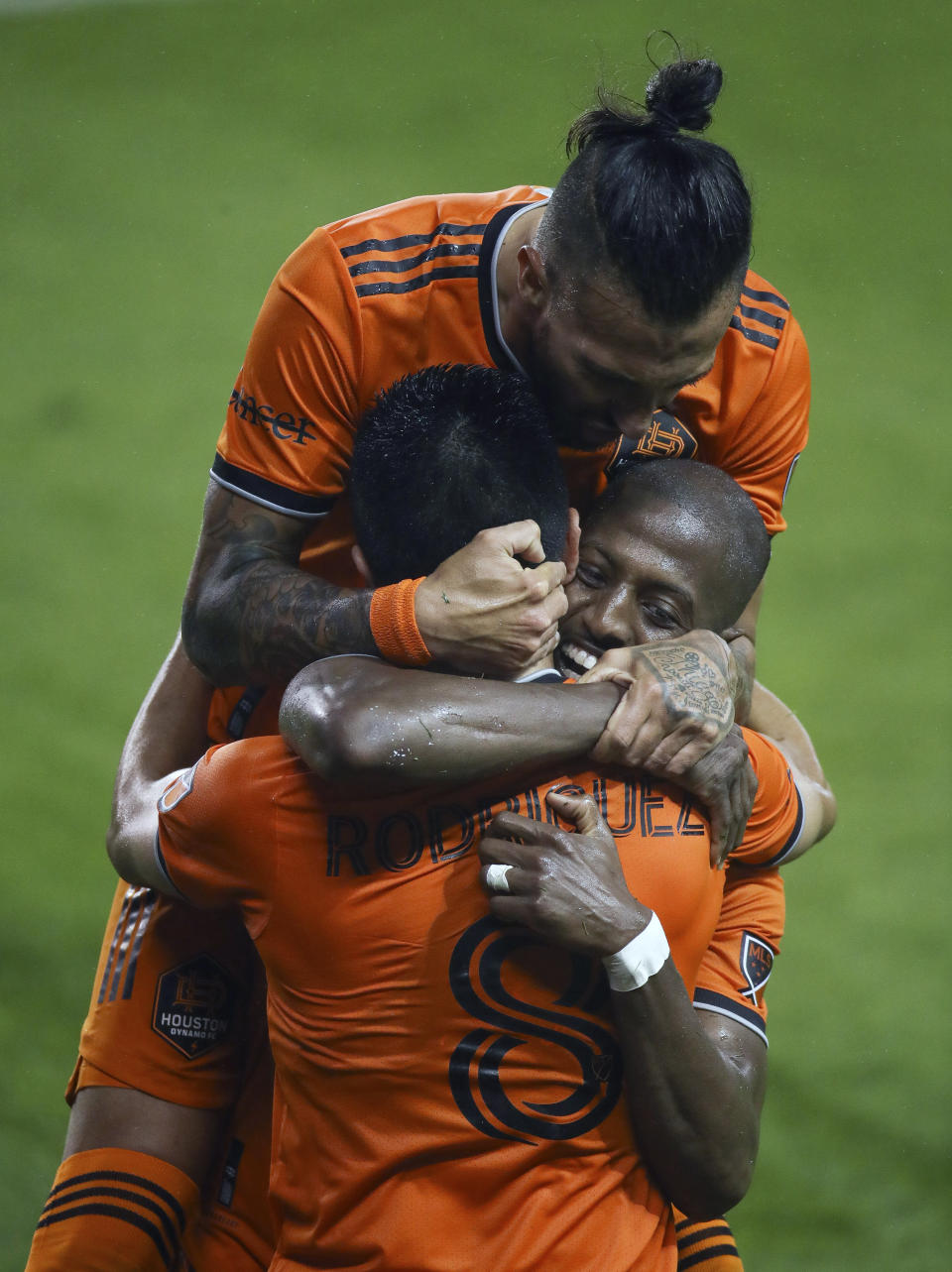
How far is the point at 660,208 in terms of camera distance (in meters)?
1.78

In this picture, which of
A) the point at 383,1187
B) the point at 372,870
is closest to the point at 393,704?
the point at 372,870

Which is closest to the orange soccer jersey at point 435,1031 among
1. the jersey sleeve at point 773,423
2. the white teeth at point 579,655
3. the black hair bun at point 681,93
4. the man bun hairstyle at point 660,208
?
the white teeth at point 579,655

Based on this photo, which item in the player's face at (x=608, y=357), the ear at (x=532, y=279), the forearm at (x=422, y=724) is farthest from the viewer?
the ear at (x=532, y=279)

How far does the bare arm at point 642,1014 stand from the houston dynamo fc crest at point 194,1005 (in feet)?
2.69

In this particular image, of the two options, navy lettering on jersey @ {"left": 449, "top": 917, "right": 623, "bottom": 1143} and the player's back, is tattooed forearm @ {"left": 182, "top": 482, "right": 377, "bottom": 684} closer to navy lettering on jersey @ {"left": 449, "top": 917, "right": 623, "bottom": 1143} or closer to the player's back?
the player's back

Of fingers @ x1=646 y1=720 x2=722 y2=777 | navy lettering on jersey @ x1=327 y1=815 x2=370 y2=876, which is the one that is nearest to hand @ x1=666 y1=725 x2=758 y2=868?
fingers @ x1=646 y1=720 x2=722 y2=777

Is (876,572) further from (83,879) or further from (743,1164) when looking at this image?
(743,1164)

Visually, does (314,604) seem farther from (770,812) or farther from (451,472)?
(770,812)

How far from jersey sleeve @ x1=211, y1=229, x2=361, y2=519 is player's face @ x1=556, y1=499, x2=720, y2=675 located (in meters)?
0.39

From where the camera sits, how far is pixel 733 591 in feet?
6.79

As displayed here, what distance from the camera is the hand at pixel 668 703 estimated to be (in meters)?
1.69

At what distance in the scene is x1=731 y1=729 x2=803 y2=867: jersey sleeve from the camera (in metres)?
2.02

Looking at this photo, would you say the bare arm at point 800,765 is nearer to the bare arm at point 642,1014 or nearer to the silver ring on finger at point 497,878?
the bare arm at point 642,1014

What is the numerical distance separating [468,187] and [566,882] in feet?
11.2
